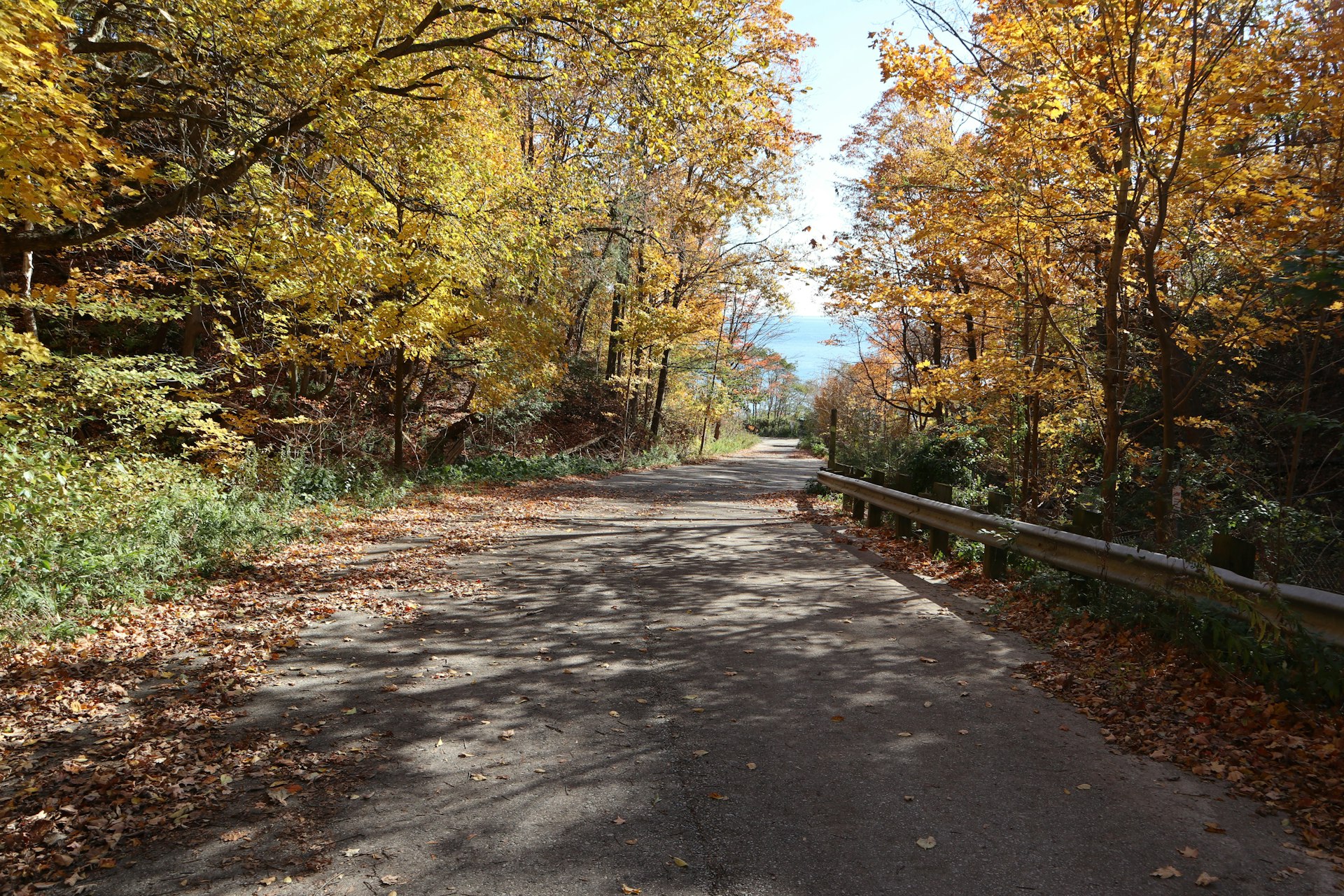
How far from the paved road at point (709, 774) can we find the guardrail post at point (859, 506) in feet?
20.1

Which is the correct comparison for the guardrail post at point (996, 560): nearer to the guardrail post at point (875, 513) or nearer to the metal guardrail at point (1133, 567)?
the metal guardrail at point (1133, 567)

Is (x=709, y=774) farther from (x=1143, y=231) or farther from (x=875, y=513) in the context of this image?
(x=875, y=513)

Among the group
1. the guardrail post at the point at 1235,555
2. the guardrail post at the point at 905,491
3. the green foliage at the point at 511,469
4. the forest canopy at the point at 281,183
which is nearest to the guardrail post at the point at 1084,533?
the guardrail post at the point at 1235,555

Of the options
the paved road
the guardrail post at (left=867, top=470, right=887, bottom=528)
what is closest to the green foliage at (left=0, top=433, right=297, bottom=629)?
the paved road

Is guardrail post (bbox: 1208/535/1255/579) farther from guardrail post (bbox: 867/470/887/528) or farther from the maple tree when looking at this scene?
guardrail post (bbox: 867/470/887/528)

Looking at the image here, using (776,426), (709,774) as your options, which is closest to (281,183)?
(709,774)

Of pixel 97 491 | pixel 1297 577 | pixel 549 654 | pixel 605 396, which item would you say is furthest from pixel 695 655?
pixel 605 396

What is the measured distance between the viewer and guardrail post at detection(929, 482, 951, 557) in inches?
343

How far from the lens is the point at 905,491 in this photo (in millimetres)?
10062

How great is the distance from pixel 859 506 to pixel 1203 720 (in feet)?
28.9

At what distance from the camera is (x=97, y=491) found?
22.4 feet

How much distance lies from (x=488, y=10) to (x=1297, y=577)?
30.5 ft

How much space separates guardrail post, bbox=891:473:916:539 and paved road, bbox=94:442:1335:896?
3.58m

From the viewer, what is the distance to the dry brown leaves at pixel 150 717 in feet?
10.1
